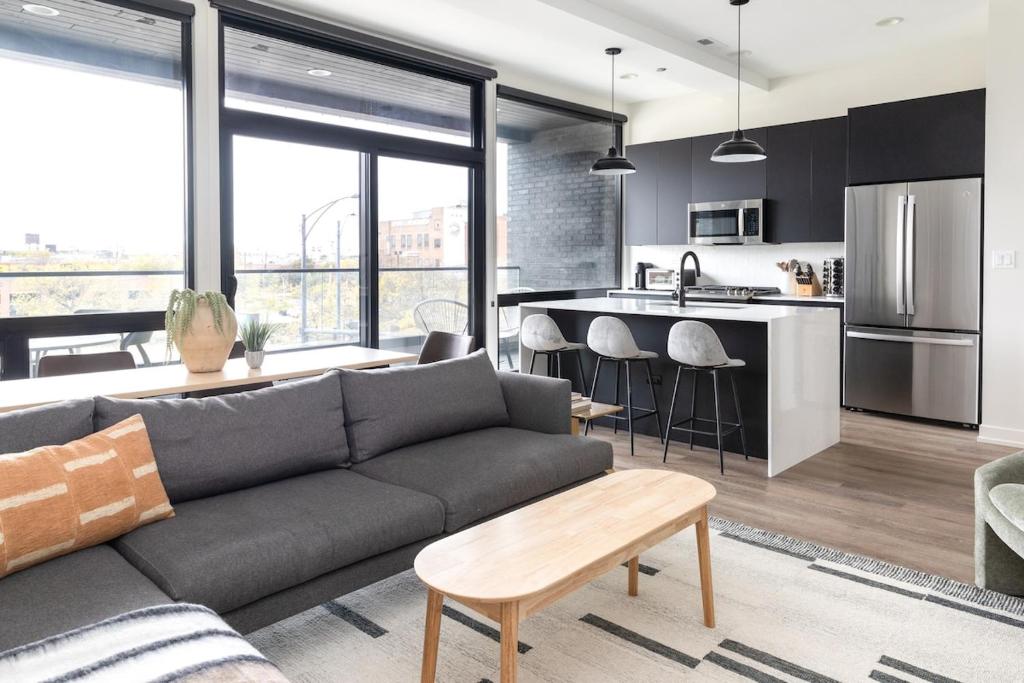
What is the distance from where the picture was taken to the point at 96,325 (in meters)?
4.16

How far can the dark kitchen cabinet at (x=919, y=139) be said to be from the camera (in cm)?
521

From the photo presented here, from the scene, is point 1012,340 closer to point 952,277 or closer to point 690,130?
point 952,277

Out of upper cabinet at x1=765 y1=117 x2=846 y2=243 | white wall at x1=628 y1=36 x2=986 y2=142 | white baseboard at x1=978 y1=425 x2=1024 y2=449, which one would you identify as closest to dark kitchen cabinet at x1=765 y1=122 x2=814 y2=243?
upper cabinet at x1=765 y1=117 x2=846 y2=243

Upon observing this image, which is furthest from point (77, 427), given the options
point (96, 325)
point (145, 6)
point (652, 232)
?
point (652, 232)

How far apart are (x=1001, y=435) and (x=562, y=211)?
403 cm

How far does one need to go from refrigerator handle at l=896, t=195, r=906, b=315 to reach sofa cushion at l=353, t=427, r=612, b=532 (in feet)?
11.3

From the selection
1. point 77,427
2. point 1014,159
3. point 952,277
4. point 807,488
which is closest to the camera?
point 77,427

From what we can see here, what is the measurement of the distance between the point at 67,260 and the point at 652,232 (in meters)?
5.21

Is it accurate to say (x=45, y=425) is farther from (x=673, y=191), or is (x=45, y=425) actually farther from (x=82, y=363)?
(x=673, y=191)

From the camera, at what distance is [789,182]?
652cm

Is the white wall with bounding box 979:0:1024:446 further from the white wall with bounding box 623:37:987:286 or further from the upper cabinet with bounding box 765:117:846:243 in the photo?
the upper cabinet with bounding box 765:117:846:243

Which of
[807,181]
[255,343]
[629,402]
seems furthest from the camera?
[807,181]

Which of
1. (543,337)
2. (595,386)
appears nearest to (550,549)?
(543,337)

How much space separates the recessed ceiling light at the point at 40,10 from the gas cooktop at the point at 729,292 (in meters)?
5.24
